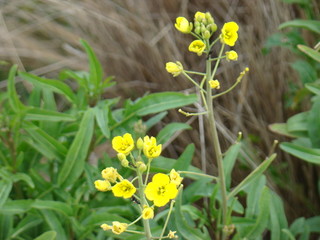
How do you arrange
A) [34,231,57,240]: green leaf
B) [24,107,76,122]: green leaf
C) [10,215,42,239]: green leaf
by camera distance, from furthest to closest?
[24,107,76,122]: green leaf → [10,215,42,239]: green leaf → [34,231,57,240]: green leaf

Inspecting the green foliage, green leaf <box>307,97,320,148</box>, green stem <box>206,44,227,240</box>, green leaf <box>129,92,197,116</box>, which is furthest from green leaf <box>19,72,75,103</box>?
green leaf <box>307,97,320,148</box>

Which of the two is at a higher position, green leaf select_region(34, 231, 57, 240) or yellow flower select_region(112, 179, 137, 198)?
yellow flower select_region(112, 179, 137, 198)

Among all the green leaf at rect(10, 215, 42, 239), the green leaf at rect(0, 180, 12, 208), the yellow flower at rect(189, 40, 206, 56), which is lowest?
the green leaf at rect(10, 215, 42, 239)

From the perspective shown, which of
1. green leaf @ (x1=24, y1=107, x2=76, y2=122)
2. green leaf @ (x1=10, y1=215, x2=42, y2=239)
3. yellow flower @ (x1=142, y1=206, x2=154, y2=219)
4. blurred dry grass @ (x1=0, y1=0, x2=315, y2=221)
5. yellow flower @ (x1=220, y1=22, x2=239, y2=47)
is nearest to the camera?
yellow flower @ (x1=142, y1=206, x2=154, y2=219)

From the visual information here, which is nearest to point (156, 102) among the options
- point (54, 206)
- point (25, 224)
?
point (54, 206)

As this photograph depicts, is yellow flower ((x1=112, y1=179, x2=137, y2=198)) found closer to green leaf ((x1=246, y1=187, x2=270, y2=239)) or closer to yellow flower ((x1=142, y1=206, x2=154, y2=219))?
yellow flower ((x1=142, y1=206, x2=154, y2=219))

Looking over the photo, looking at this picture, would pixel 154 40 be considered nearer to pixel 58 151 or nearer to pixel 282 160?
pixel 282 160

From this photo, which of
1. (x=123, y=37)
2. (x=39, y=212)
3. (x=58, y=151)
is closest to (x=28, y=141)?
(x=58, y=151)
